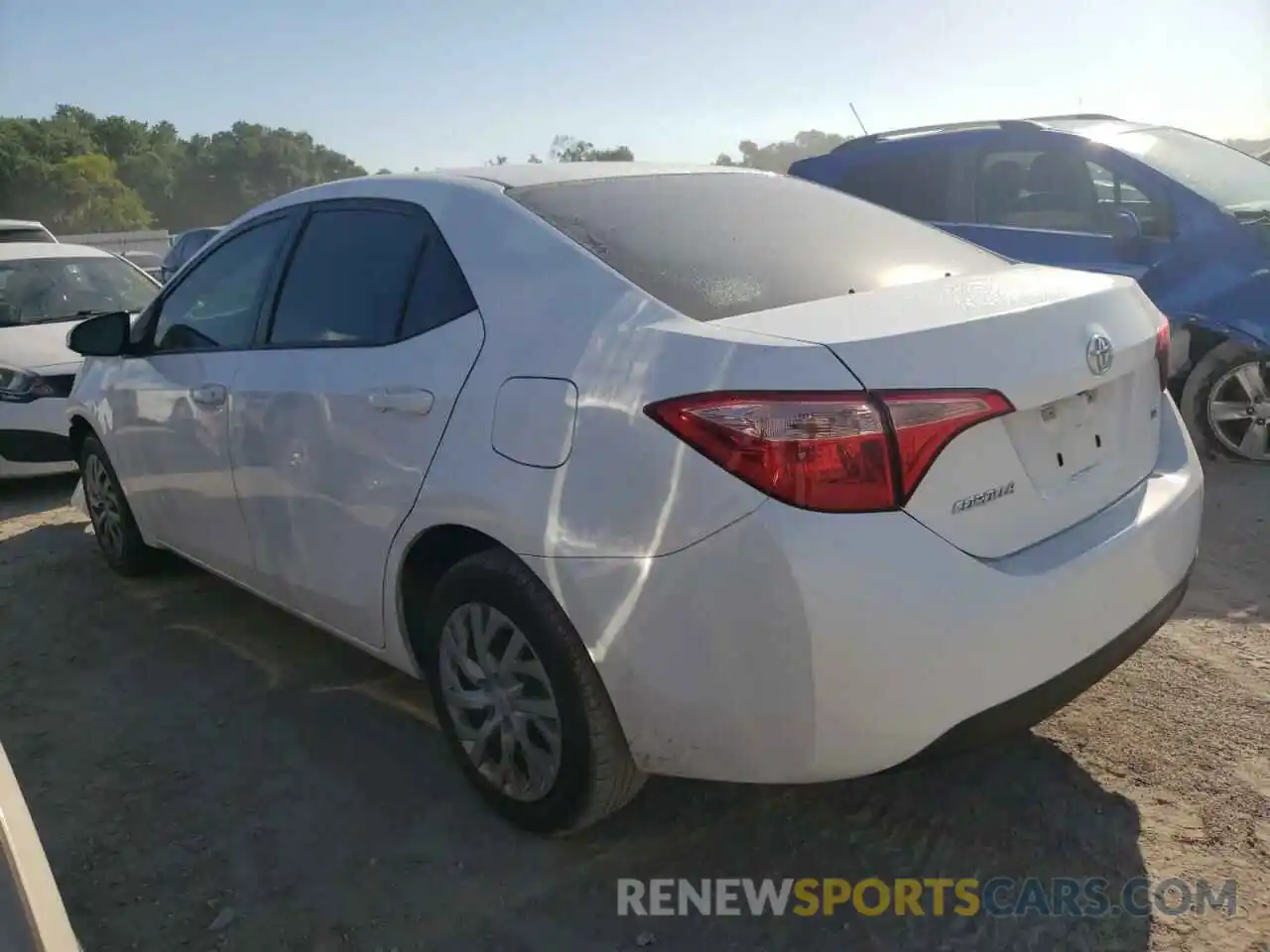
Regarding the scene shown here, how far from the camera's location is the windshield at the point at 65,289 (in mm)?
7316

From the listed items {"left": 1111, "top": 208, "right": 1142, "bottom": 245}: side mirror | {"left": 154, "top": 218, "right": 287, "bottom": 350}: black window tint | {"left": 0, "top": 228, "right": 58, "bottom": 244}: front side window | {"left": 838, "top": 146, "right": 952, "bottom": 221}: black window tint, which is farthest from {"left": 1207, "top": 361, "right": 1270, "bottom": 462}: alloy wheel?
{"left": 0, "top": 228, "right": 58, "bottom": 244}: front side window

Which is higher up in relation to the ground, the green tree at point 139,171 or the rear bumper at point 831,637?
the green tree at point 139,171

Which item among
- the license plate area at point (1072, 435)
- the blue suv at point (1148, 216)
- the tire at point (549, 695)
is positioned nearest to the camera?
the license plate area at point (1072, 435)

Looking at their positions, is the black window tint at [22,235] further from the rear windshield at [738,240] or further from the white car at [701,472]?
the rear windshield at [738,240]

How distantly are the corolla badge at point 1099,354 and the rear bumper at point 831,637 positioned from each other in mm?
349

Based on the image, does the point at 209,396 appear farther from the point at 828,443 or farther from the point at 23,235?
the point at 23,235

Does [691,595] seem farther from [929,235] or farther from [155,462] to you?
[155,462]

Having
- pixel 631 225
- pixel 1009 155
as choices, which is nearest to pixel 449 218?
pixel 631 225

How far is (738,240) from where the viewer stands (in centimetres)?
269

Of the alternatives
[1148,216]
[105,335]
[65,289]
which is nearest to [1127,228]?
[1148,216]

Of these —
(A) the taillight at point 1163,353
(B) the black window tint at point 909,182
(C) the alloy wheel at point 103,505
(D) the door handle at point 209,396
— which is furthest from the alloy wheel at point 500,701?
(B) the black window tint at point 909,182

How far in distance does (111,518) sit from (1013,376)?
4.03 m

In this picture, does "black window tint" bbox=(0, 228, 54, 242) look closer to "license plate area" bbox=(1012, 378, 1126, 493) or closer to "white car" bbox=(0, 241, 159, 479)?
"white car" bbox=(0, 241, 159, 479)

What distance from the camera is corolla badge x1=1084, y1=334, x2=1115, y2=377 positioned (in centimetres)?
232
